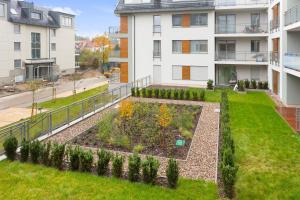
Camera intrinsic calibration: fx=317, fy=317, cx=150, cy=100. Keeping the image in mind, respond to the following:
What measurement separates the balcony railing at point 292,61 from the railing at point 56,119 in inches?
484

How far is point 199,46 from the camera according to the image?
32.8 m

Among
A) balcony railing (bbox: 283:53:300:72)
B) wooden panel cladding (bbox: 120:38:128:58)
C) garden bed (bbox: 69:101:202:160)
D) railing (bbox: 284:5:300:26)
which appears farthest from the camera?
wooden panel cladding (bbox: 120:38:128:58)

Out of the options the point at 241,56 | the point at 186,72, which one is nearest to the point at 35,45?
the point at 186,72

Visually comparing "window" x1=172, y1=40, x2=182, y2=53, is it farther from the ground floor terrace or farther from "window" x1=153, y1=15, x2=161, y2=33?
the ground floor terrace

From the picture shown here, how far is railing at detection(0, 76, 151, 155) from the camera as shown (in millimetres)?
12998

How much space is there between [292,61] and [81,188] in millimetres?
15803

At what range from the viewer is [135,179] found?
9891mm

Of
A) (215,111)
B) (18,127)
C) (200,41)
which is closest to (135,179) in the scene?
(18,127)

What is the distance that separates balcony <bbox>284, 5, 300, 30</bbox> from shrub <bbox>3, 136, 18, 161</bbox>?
16.6m

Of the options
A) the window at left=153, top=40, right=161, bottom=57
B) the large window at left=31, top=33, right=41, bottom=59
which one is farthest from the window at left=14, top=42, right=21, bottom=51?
the window at left=153, top=40, right=161, bottom=57

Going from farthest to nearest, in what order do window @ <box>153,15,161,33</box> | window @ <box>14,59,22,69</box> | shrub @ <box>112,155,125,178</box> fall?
window @ <box>14,59,22,69</box> < window @ <box>153,15,161,33</box> < shrub @ <box>112,155,125,178</box>

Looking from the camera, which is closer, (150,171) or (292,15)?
(150,171)

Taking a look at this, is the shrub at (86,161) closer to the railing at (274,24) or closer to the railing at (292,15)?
the railing at (292,15)

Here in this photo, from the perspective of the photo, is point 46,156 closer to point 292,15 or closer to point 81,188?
point 81,188
